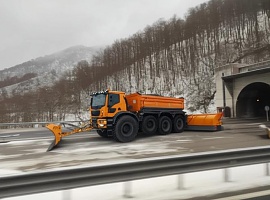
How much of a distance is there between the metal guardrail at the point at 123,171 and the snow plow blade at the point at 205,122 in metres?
13.7

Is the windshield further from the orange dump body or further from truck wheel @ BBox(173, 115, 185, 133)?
truck wheel @ BBox(173, 115, 185, 133)

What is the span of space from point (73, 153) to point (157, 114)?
709 cm

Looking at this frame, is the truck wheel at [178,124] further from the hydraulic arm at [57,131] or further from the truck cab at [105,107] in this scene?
the hydraulic arm at [57,131]

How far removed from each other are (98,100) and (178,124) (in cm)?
643

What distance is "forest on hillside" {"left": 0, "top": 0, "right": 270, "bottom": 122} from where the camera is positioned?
55.9 meters

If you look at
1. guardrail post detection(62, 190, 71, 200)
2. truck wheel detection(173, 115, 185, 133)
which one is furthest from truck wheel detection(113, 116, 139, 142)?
guardrail post detection(62, 190, 71, 200)

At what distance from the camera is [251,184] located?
634cm

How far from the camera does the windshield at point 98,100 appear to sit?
1577 centimetres

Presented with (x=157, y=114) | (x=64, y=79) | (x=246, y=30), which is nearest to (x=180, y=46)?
(x=246, y=30)

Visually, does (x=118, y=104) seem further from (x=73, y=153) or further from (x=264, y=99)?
(x=264, y=99)

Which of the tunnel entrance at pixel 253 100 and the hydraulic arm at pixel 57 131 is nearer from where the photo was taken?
the hydraulic arm at pixel 57 131

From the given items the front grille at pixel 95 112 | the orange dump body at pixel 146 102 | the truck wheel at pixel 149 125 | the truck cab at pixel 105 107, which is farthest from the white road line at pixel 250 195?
the truck wheel at pixel 149 125

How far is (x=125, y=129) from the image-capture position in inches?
625

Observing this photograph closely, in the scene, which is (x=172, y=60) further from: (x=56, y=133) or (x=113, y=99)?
(x=56, y=133)
